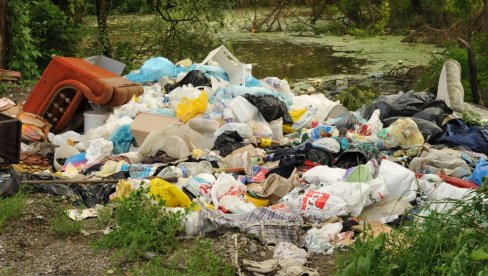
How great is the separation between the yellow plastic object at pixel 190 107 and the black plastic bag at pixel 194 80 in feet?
2.55

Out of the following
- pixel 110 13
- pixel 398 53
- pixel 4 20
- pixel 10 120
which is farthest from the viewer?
pixel 398 53

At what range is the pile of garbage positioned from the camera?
16.6ft

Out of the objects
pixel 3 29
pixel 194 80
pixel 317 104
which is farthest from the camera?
pixel 3 29

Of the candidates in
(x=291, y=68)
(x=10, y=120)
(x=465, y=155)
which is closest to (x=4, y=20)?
(x=10, y=120)

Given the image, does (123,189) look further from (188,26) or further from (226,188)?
(188,26)

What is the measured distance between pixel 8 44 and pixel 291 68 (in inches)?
236

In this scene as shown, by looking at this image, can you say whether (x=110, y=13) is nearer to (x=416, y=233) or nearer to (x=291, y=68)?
(x=291, y=68)

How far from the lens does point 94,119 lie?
7.75 m

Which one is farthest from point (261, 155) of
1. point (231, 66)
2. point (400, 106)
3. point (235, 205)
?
point (231, 66)

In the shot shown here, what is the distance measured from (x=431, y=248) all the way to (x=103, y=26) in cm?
1042

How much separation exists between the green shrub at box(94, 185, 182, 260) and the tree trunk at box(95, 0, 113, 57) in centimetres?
847

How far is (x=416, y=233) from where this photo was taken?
12.3ft

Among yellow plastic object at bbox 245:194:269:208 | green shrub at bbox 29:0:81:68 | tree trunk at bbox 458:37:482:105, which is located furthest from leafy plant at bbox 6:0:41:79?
yellow plastic object at bbox 245:194:269:208

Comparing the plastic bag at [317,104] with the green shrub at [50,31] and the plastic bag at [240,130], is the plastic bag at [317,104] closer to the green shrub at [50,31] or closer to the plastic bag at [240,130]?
the plastic bag at [240,130]
